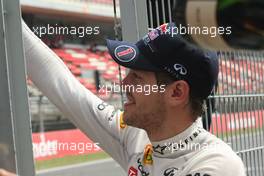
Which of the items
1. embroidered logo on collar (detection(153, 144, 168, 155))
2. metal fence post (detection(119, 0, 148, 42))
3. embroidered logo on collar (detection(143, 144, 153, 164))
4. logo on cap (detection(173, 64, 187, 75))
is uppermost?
metal fence post (detection(119, 0, 148, 42))

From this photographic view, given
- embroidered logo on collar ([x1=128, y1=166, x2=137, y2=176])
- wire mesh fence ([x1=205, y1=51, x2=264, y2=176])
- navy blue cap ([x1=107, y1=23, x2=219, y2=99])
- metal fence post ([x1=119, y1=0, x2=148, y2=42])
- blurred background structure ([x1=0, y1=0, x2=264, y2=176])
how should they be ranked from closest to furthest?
blurred background structure ([x1=0, y1=0, x2=264, y2=176]) < navy blue cap ([x1=107, y1=23, x2=219, y2=99]) < embroidered logo on collar ([x1=128, y1=166, x2=137, y2=176]) < metal fence post ([x1=119, y1=0, x2=148, y2=42]) < wire mesh fence ([x1=205, y1=51, x2=264, y2=176])

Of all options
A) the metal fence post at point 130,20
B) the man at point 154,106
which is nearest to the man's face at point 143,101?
the man at point 154,106

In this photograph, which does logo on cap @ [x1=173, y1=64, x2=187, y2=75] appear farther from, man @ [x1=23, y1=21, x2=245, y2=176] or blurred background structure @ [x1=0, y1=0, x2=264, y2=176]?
blurred background structure @ [x1=0, y1=0, x2=264, y2=176]

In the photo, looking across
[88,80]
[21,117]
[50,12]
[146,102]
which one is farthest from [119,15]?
[50,12]

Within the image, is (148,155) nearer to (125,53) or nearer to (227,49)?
(125,53)

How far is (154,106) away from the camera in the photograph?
1501mm

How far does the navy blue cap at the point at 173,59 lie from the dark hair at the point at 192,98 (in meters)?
0.01

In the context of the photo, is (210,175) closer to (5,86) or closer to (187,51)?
(187,51)

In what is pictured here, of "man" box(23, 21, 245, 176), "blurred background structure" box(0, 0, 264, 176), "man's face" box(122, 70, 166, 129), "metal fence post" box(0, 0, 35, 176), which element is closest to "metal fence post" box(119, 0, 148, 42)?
"blurred background structure" box(0, 0, 264, 176)

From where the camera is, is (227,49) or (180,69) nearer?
(227,49)

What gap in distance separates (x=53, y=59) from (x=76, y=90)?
0.40 feet

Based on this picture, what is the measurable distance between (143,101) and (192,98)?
5.8 inches

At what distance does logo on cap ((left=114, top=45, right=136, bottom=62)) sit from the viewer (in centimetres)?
148

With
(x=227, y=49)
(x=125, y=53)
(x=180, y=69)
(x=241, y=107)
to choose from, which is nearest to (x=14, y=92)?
(x=125, y=53)
